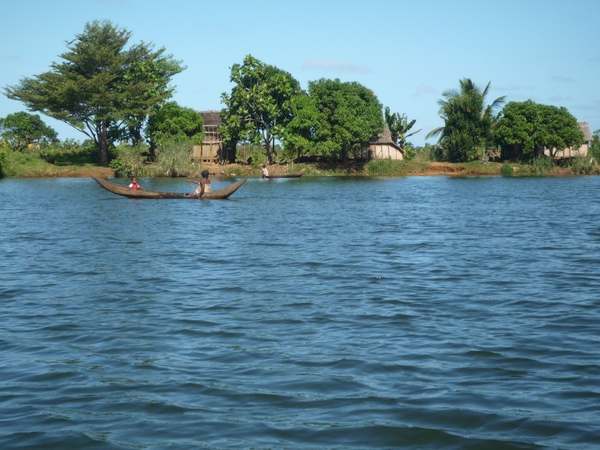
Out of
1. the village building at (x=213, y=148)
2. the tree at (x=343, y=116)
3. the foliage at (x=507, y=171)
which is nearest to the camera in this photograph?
the tree at (x=343, y=116)

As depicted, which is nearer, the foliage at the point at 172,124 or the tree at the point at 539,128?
the foliage at the point at 172,124

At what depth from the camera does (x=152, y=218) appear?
930 inches

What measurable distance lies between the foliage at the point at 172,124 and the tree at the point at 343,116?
907cm

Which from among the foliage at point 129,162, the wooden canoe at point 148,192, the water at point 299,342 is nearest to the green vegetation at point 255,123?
the foliage at point 129,162

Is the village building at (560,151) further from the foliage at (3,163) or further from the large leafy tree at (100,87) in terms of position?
the foliage at (3,163)

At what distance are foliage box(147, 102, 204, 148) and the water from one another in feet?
126

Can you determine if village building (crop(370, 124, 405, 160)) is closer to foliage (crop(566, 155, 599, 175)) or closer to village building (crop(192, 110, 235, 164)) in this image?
village building (crop(192, 110, 235, 164))

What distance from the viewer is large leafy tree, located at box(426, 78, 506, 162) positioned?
194ft

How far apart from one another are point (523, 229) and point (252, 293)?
11422 mm

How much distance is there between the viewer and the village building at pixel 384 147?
61441 mm

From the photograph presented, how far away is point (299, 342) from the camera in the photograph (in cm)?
820

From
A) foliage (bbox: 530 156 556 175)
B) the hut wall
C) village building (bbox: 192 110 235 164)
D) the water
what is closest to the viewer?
the water

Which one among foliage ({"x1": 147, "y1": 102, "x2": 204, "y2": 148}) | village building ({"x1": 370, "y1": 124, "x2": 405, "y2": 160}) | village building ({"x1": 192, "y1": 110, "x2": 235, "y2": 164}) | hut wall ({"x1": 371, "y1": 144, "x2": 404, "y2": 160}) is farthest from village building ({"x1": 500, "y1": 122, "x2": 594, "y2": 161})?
foliage ({"x1": 147, "y1": 102, "x2": 204, "y2": 148})

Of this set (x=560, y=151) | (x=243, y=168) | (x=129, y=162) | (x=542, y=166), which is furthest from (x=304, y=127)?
(x=560, y=151)
